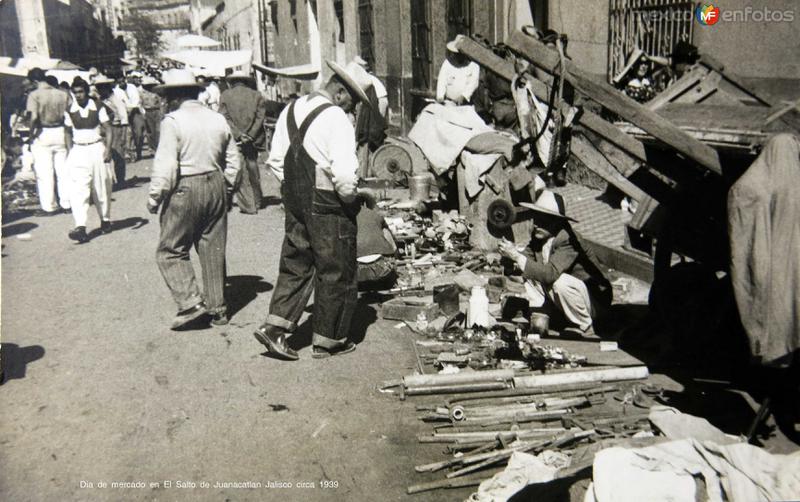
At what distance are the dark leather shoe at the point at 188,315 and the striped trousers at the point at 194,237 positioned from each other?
0.12 ft

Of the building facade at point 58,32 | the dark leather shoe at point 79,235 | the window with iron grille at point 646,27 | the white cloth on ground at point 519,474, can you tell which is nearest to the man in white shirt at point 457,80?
the window with iron grille at point 646,27

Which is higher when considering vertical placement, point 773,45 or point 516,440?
point 773,45

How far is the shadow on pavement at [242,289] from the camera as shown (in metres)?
7.61

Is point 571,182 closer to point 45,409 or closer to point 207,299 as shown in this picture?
point 207,299

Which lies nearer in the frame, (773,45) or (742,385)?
(742,385)

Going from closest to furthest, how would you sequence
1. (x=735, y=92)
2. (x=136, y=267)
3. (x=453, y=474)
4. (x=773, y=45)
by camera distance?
(x=453, y=474)
(x=735, y=92)
(x=773, y=45)
(x=136, y=267)

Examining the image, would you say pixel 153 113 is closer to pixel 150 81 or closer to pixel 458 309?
pixel 150 81

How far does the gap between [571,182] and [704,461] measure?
9.68m

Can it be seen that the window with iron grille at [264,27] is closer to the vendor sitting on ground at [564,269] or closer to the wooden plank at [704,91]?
the vendor sitting on ground at [564,269]

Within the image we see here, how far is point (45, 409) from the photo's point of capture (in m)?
5.38

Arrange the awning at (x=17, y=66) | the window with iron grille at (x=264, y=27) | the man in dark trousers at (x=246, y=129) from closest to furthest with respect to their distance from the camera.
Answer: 1. the man in dark trousers at (x=246, y=129)
2. the awning at (x=17, y=66)
3. the window with iron grille at (x=264, y=27)

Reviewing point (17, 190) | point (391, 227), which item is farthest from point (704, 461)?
point (17, 190)

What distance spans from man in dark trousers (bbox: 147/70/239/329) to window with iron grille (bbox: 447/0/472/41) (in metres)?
8.65

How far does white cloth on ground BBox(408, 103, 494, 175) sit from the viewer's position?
9.95 metres
